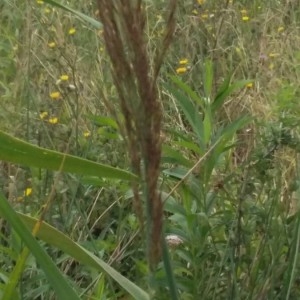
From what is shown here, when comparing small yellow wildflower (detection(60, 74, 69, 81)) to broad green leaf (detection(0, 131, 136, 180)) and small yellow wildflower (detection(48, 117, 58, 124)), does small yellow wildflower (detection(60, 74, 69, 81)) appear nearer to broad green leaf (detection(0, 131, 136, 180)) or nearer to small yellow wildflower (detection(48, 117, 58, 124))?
small yellow wildflower (detection(48, 117, 58, 124))

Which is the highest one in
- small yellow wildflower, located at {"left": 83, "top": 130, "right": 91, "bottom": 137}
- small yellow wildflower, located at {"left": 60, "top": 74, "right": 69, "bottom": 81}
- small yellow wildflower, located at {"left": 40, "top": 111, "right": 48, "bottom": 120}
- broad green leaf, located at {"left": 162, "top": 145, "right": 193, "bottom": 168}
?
small yellow wildflower, located at {"left": 60, "top": 74, "right": 69, "bottom": 81}

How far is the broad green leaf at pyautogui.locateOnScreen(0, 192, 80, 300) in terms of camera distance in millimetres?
1201

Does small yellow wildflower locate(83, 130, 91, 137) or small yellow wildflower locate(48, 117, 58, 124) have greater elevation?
small yellow wildflower locate(48, 117, 58, 124)

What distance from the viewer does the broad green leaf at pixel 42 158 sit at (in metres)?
1.25

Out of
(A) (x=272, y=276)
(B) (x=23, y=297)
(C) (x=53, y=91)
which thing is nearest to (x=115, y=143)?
(C) (x=53, y=91)

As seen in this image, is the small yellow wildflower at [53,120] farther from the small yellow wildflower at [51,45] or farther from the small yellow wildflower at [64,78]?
the small yellow wildflower at [51,45]

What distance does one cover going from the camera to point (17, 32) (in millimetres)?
4051

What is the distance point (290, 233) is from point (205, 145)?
0.33 meters

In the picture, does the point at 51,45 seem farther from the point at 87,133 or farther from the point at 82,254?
the point at 82,254

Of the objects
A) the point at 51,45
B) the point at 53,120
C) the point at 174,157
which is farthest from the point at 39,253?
the point at 51,45

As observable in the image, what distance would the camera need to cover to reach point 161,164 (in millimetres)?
1561

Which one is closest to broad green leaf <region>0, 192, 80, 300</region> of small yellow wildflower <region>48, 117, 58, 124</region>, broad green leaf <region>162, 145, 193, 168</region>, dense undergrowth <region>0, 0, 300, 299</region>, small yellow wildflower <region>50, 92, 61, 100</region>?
dense undergrowth <region>0, 0, 300, 299</region>

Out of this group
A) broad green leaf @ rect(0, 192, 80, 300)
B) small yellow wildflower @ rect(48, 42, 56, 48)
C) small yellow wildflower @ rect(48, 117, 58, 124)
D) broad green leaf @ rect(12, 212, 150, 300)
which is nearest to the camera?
broad green leaf @ rect(0, 192, 80, 300)

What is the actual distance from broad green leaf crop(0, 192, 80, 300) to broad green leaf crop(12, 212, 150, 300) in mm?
86
